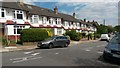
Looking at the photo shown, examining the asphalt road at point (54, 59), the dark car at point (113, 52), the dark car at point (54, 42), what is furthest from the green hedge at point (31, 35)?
the dark car at point (113, 52)

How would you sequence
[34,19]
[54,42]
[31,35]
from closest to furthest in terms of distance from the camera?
[54,42], [31,35], [34,19]

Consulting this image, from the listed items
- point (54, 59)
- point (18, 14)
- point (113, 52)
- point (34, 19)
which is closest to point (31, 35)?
point (18, 14)

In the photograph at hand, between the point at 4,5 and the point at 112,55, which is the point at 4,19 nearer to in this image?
the point at 4,5

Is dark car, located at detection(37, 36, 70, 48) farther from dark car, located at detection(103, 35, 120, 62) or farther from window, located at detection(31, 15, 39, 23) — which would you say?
window, located at detection(31, 15, 39, 23)

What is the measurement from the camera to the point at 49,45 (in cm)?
2370

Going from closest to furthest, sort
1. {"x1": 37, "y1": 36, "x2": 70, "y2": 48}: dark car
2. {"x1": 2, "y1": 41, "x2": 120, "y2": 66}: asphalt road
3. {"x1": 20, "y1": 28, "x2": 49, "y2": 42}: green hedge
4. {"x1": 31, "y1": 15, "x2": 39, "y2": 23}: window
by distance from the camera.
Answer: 1. {"x1": 2, "y1": 41, "x2": 120, "y2": 66}: asphalt road
2. {"x1": 37, "y1": 36, "x2": 70, "y2": 48}: dark car
3. {"x1": 20, "y1": 28, "x2": 49, "y2": 42}: green hedge
4. {"x1": 31, "y1": 15, "x2": 39, "y2": 23}: window

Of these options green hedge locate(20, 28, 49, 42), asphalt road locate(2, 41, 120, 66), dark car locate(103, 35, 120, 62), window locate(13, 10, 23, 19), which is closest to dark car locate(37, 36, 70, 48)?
green hedge locate(20, 28, 49, 42)

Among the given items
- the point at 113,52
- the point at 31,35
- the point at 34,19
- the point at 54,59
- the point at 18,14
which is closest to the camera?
the point at 113,52

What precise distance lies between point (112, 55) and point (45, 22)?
34527 mm

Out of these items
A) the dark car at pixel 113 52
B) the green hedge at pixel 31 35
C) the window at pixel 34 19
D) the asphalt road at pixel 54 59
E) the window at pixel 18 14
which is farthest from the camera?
the window at pixel 34 19

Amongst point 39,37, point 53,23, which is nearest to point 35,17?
point 53,23

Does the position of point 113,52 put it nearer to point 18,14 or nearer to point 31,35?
point 31,35

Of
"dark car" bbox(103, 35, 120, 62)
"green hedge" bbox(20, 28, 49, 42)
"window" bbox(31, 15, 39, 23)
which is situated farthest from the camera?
"window" bbox(31, 15, 39, 23)

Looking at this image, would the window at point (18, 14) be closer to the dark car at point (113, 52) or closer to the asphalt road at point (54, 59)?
the asphalt road at point (54, 59)
